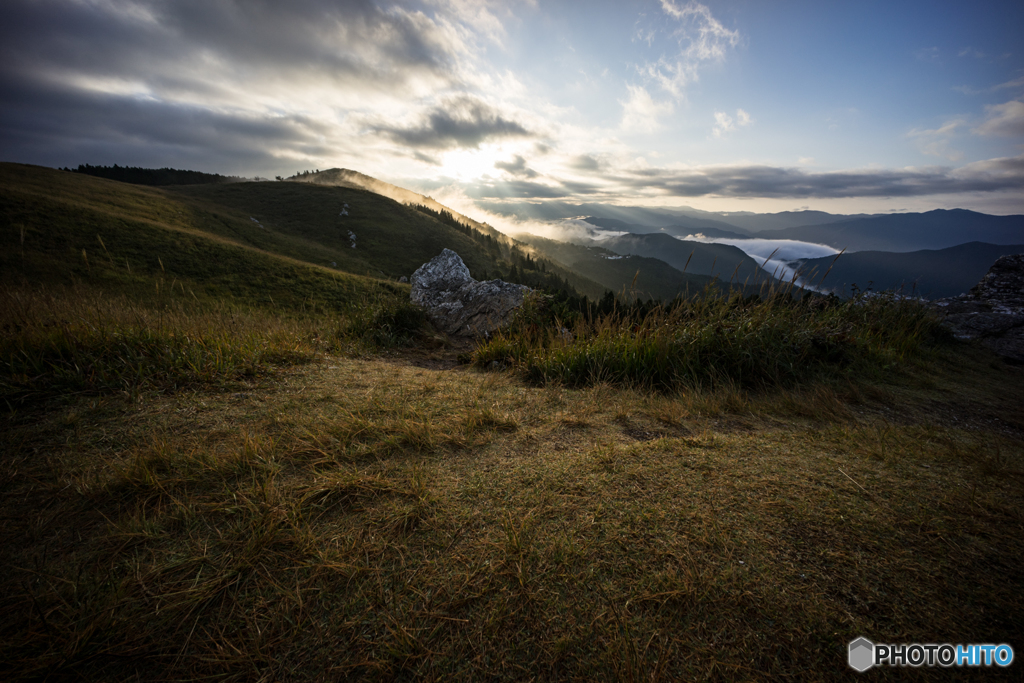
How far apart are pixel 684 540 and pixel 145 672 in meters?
1.91

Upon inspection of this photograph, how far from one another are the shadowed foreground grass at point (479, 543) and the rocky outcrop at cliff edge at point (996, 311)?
7.14 meters

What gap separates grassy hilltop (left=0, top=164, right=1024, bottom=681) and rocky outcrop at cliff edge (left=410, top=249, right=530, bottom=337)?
17.3ft

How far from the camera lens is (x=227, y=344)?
3.94 meters

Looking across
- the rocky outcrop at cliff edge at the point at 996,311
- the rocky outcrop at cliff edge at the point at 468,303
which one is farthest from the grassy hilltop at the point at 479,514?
the rocky outcrop at cliff edge at the point at 468,303

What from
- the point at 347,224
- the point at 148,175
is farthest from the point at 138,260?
the point at 148,175

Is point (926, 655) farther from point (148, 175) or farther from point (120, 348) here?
point (148, 175)

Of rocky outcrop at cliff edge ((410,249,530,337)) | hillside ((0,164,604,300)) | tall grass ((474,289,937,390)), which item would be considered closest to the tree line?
hillside ((0,164,604,300))

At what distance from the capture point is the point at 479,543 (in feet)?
5.09

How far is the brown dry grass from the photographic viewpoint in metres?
1.16

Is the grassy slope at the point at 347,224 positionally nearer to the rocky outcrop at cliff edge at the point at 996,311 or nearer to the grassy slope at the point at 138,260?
the grassy slope at the point at 138,260

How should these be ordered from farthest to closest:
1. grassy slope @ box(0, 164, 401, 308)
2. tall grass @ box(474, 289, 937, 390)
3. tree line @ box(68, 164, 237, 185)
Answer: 1. tree line @ box(68, 164, 237, 185)
2. grassy slope @ box(0, 164, 401, 308)
3. tall grass @ box(474, 289, 937, 390)

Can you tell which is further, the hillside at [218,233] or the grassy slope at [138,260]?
the hillside at [218,233]

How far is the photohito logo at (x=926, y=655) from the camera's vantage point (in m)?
1.14

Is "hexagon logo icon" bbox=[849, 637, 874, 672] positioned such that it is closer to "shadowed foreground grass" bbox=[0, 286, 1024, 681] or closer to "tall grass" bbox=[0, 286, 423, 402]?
"shadowed foreground grass" bbox=[0, 286, 1024, 681]
